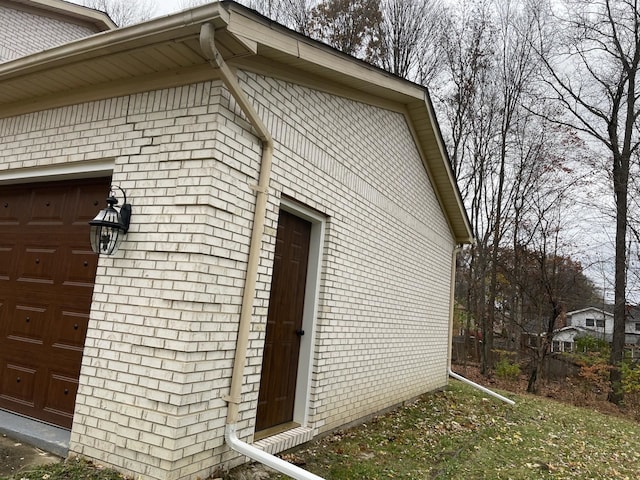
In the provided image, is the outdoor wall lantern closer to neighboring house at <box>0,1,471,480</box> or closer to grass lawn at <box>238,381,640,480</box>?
neighboring house at <box>0,1,471,480</box>

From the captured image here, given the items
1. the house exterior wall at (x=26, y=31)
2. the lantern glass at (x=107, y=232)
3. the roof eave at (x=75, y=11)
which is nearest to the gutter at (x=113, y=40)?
the lantern glass at (x=107, y=232)

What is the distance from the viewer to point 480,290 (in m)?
18.1

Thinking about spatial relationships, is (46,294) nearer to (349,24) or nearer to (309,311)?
(309,311)

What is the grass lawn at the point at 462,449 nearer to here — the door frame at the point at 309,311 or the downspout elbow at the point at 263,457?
the downspout elbow at the point at 263,457

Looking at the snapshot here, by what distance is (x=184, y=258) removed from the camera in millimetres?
3324

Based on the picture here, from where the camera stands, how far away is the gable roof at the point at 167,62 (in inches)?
122

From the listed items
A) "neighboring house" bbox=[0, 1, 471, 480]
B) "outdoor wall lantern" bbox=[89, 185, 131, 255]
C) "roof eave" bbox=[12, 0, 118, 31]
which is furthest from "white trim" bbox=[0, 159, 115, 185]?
"roof eave" bbox=[12, 0, 118, 31]

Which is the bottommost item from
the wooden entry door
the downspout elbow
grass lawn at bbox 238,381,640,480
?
grass lawn at bbox 238,381,640,480

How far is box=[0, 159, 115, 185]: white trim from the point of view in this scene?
13.1ft

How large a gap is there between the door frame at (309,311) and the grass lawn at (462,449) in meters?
0.44

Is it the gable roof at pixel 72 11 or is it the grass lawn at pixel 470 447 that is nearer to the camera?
the grass lawn at pixel 470 447

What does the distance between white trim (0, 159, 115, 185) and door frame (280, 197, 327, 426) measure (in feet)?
5.94

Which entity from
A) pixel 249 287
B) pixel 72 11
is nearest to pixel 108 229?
pixel 249 287

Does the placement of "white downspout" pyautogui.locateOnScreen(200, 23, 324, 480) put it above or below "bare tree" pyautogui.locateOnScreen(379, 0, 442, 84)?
below
